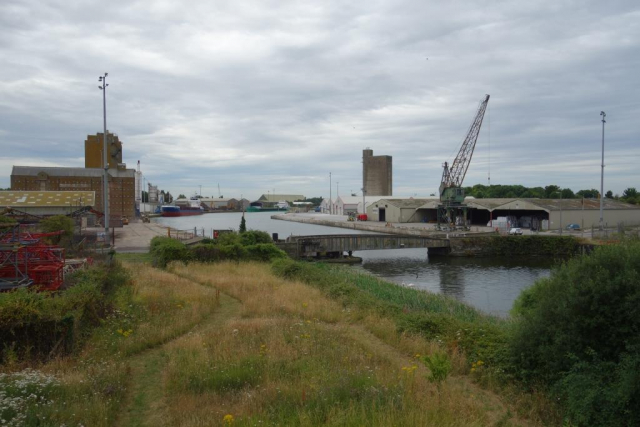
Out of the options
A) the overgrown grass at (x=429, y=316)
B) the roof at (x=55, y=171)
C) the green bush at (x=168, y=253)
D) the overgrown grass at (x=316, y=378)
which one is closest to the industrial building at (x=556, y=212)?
the overgrown grass at (x=429, y=316)

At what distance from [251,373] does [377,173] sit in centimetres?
13442

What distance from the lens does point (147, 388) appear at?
7.18m

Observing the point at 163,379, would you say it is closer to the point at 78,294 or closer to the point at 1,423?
the point at 1,423

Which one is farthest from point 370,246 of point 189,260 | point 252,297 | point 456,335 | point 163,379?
point 163,379

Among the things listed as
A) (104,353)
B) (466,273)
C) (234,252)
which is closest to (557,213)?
(466,273)

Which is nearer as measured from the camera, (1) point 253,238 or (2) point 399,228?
(1) point 253,238

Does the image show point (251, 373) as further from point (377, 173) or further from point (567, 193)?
point (377, 173)

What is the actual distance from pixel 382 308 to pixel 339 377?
6787mm

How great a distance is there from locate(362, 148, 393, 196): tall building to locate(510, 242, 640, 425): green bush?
13152 cm

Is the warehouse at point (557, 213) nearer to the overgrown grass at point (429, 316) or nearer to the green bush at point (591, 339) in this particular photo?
the overgrown grass at point (429, 316)

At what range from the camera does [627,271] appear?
21.5ft

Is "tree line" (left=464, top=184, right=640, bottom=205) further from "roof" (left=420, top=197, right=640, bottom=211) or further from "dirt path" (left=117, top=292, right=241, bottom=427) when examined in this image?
"dirt path" (left=117, top=292, right=241, bottom=427)

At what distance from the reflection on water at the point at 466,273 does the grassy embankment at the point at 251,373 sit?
39.0 ft

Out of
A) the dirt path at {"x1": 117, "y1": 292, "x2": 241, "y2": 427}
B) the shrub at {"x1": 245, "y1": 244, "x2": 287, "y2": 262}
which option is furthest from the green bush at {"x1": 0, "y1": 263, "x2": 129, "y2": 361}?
the shrub at {"x1": 245, "y1": 244, "x2": 287, "y2": 262}
